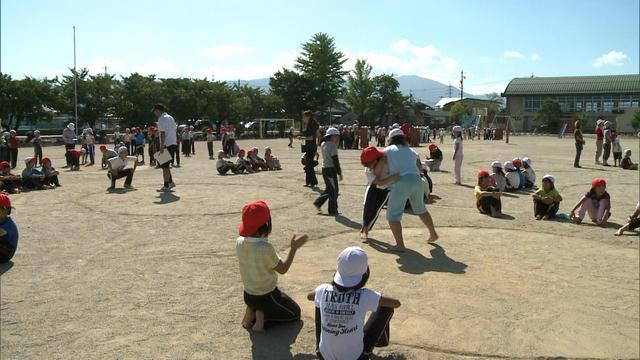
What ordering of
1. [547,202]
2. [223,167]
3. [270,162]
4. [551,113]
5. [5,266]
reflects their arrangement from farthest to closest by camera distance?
[551,113] < [270,162] < [223,167] < [547,202] < [5,266]

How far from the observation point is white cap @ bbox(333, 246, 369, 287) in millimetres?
3797

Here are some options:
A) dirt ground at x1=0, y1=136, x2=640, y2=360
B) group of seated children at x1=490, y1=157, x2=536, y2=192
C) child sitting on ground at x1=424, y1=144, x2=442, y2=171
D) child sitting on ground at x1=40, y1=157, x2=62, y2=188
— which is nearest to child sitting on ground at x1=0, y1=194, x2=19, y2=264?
dirt ground at x1=0, y1=136, x2=640, y2=360

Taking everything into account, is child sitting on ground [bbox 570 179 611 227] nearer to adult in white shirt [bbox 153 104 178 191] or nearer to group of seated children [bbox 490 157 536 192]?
group of seated children [bbox 490 157 536 192]

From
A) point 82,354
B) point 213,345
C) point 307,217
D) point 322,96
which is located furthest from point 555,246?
point 322,96

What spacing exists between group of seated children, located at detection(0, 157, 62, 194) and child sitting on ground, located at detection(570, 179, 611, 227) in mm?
12338

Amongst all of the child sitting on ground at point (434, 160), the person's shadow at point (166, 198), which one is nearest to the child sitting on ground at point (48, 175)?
the person's shadow at point (166, 198)

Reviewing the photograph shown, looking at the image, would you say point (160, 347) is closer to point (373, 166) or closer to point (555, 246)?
point (373, 166)

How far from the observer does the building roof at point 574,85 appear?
8044 cm

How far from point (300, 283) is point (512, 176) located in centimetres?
904

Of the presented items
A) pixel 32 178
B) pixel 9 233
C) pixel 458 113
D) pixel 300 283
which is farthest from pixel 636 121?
pixel 9 233

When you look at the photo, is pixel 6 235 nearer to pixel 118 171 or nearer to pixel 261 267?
pixel 261 267

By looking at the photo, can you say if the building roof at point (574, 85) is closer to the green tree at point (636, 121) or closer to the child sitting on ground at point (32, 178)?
the green tree at point (636, 121)

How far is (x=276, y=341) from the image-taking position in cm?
454

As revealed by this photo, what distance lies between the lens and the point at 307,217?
9.65 metres
